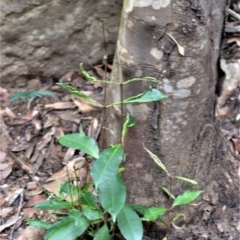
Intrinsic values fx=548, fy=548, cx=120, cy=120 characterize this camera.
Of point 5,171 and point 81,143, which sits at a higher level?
point 81,143

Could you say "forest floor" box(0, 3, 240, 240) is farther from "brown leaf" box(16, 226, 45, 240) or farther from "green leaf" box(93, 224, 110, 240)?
"green leaf" box(93, 224, 110, 240)

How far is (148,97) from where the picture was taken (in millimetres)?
1719

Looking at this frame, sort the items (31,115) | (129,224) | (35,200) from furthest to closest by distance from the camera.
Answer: (31,115) → (35,200) → (129,224)

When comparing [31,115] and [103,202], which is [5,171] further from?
[103,202]

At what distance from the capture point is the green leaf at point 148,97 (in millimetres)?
1709

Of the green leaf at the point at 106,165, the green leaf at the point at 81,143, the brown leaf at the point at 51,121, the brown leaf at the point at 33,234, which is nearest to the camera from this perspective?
the green leaf at the point at 106,165

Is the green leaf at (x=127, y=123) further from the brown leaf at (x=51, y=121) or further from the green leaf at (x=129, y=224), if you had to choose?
the brown leaf at (x=51, y=121)

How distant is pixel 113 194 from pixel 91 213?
15 centimetres

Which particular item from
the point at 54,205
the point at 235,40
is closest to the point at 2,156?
the point at 54,205

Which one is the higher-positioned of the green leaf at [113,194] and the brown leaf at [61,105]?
the green leaf at [113,194]

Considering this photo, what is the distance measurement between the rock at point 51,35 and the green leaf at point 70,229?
110cm

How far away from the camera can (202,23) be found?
5.77 feet

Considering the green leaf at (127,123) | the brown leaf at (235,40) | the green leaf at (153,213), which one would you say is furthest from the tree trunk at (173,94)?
the brown leaf at (235,40)

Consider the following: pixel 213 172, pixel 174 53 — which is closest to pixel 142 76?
pixel 174 53
